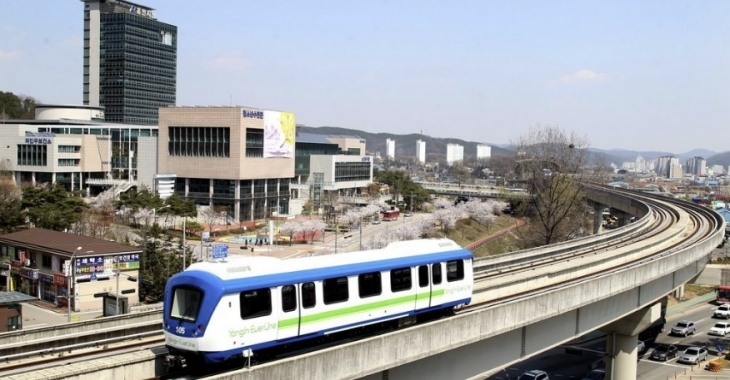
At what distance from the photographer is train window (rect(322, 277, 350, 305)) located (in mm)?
14234

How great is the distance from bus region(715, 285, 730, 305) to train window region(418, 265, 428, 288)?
44654 mm

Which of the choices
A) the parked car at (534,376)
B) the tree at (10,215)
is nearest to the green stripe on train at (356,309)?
the parked car at (534,376)

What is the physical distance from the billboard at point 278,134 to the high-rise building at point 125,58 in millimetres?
62855

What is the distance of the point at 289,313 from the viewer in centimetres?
1341

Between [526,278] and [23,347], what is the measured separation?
53.2 feet

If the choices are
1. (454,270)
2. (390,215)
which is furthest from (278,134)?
(454,270)

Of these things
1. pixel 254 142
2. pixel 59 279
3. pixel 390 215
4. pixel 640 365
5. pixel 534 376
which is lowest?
pixel 640 365

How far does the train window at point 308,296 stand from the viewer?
13742 mm

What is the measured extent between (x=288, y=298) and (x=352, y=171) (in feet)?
320

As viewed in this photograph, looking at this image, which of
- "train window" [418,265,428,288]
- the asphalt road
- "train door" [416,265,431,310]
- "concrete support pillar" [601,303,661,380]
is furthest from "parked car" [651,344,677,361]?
"train window" [418,265,428,288]

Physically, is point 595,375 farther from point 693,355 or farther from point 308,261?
point 308,261

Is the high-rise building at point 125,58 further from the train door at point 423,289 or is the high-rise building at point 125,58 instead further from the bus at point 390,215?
the train door at point 423,289

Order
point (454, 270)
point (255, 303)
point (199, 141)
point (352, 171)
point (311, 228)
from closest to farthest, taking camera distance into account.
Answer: point (255, 303) → point (454, 270) → point (311, 228) → point (199, 141) → point (352, 171)

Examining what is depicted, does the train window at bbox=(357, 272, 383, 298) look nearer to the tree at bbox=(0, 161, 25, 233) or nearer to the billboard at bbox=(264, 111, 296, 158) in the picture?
the tree at bbox=(0, 161, 25, 233)
